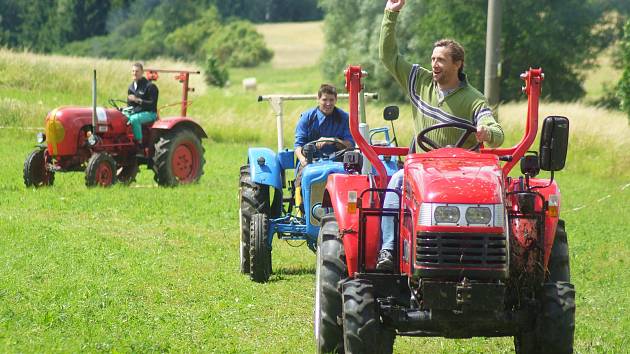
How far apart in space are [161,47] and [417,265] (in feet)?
260

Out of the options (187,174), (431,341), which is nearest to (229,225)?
(187,174)

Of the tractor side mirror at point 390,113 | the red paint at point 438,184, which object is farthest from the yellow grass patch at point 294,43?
the red paint at point 438,184

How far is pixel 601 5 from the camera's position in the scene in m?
47.0

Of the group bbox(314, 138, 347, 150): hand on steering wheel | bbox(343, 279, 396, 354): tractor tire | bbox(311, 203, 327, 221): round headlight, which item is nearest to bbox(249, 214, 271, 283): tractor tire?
bbox(311, 203, 327, 221): round headlight

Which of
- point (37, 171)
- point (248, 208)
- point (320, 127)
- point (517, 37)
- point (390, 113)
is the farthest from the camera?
point (517, 37)

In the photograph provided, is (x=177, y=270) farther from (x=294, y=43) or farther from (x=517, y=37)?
(x=294, y=43)

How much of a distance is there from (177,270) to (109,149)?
22.8 ft

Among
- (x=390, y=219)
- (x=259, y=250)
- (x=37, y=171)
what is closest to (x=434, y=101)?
(x=390, y=219)

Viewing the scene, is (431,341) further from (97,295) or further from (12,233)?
(12,233)

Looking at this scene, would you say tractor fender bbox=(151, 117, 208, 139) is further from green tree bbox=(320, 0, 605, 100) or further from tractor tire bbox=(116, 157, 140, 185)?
green tree bbox=(320, 0, 605, 100)

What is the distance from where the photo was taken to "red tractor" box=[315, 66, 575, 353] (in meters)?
6.34

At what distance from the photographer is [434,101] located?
24.6 ft

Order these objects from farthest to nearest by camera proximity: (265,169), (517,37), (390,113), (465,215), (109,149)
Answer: (517,37), (109,149), (265,169), (390,113), (465,215)

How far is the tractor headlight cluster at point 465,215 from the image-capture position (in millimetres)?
6316
